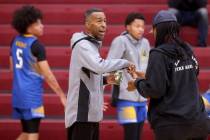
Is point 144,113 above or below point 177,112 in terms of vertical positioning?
below

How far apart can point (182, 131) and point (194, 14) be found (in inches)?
165

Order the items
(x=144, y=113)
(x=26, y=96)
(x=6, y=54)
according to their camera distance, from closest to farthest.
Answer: (x=26, y=96), (x=144, y=113), (x=6, y=54)

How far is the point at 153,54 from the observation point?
3992 mm

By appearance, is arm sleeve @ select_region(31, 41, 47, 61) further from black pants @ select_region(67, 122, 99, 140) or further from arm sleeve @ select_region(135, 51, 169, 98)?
arm sleeve @ select_region(135, 51, 169, 98)

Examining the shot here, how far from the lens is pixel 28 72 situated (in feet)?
18.4

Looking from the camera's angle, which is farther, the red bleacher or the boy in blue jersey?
the red bleacher

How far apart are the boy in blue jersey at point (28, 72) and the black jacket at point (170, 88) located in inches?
68.6

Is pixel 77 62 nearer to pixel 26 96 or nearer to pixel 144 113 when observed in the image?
pixel 26 96

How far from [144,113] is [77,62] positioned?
1.80m

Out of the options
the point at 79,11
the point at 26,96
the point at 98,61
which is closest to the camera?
the point at 98,61

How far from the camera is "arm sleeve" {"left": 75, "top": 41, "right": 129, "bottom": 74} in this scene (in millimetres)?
4332

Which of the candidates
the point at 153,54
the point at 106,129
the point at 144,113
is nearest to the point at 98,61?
the point at 153,54

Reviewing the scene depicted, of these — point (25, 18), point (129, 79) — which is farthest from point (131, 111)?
point (25, 18)

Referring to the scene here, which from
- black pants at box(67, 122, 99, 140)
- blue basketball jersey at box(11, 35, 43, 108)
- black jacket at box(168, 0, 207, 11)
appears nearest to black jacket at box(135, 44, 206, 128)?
black pants at box(67, 122, 99, 140)
